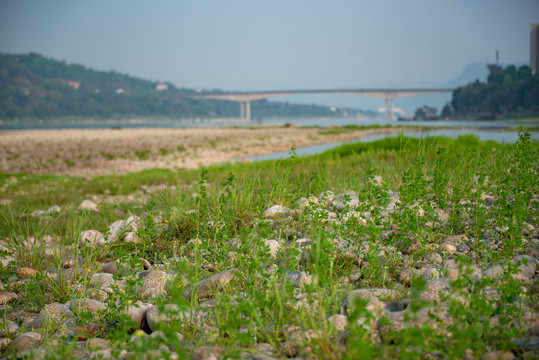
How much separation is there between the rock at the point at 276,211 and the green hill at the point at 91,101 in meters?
108

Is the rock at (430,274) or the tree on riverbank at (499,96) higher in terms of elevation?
the tree on riverbank at (499,96)

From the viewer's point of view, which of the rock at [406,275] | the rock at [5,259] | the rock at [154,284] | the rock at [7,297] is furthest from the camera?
the rock at [5,259]

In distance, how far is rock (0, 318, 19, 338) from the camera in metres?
2.59

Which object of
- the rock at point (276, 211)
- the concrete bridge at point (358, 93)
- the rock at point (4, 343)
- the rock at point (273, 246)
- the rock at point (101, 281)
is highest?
the concrete bridge at point (358, 93)

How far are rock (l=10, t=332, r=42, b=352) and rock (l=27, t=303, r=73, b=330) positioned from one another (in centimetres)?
9

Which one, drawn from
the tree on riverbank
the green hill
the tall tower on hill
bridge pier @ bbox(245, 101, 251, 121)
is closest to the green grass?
the tree on riverbank

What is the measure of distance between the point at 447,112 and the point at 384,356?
3185 inches

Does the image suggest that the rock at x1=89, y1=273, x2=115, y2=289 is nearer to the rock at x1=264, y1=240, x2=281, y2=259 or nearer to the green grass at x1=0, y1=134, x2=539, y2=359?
the green grass at x1=0, y1=134, x2=539, y2=359

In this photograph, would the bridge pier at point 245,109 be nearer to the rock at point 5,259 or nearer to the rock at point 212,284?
the rock at point 5,259

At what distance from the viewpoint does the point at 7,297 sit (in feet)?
10.7

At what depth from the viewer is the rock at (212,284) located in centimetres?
293

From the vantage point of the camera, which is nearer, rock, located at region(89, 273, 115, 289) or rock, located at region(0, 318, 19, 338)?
rock, located at region(0, 318, 19, 338)

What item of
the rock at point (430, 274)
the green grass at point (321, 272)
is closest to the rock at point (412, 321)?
the green grass at point (321, 272)

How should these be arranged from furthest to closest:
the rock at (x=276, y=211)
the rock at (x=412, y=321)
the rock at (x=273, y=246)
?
the rock at (x=276, y=211), the rock at (x=273, y=246), the rock at (x=412, y=321)
